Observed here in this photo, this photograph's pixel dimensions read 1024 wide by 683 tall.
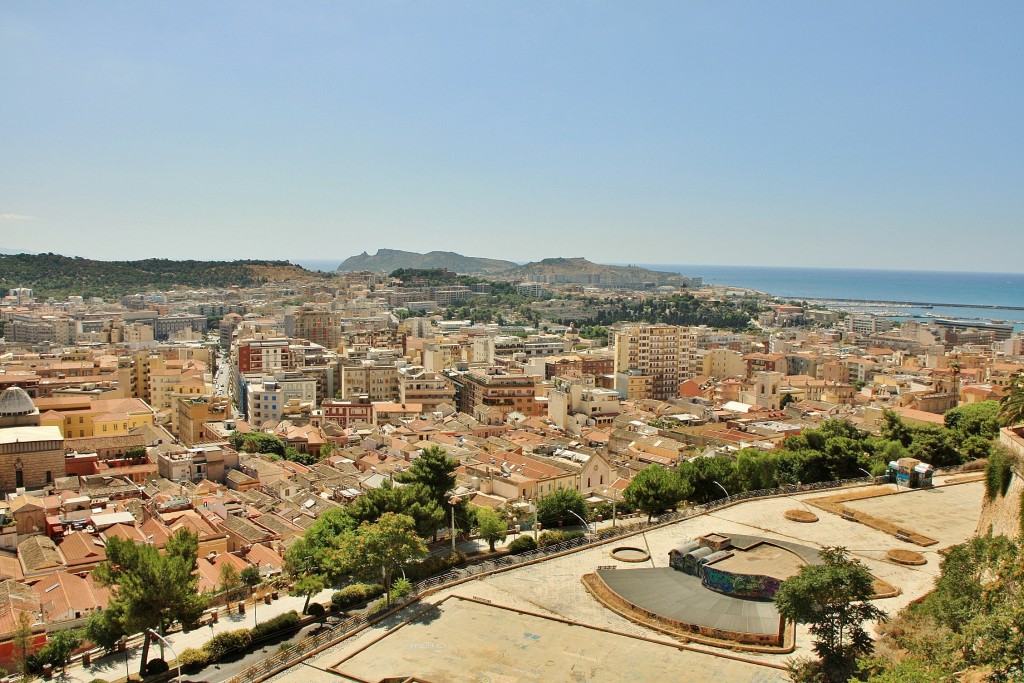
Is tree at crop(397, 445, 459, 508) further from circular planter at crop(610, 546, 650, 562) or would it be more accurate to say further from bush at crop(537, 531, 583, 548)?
circular planter at crop(610, 546, 650, 562)

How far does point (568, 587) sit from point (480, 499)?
8590mm

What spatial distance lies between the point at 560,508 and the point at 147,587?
10.7 meters

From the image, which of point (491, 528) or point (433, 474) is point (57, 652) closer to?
point (433, 474)

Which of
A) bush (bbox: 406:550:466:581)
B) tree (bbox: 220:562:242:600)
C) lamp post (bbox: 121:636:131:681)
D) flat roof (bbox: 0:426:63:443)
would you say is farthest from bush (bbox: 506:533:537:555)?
flat roof (bbox: 0:426:63:443)

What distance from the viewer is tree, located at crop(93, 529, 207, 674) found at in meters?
13.7

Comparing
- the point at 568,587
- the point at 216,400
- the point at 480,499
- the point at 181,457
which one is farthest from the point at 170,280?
the point at 568,587

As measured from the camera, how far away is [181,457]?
28812 millimetres

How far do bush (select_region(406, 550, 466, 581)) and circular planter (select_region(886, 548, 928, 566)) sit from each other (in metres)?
9.27

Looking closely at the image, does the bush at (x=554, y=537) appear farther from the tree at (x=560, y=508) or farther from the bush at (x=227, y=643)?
the bush at (x=227, y=643)

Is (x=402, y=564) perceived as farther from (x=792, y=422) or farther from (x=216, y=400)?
(x=792, y=422)

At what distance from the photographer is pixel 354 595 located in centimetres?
1650

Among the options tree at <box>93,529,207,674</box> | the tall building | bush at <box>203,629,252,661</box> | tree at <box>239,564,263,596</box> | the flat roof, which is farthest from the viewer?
the tall building

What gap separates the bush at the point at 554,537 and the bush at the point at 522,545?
0.56 ft

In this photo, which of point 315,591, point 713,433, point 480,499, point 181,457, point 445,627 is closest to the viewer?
point 445,627
